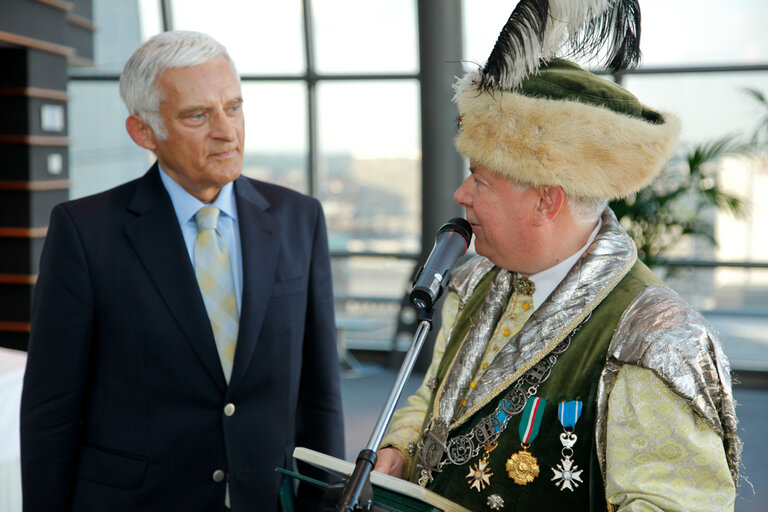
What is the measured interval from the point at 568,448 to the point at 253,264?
0.81m

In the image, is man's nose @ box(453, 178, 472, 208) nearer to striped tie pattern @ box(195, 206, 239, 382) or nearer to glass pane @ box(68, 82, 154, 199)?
striped tie pattern @ box(195, 206, 239, 382)

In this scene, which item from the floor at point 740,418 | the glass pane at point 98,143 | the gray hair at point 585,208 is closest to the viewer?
the gray hair at point 585,208

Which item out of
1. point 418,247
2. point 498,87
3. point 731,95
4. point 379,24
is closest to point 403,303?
point 418,247

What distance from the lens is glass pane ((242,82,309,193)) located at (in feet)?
22.6

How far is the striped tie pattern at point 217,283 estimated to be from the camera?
1759 mm

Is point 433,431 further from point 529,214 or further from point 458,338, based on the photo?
point 529,214

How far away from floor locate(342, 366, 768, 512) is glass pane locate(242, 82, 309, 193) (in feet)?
6.02

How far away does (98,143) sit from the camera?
296 inches

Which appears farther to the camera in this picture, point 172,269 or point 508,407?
point 172,269

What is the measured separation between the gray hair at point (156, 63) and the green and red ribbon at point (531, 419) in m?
0.97

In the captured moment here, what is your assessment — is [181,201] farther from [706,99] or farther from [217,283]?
[706,99]

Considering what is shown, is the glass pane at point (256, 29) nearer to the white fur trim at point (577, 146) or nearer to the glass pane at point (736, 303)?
the glass pane at point (736, 303)

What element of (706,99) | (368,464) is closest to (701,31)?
(706,99)

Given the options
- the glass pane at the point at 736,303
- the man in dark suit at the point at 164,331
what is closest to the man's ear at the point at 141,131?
the man in dark suit at the point at 164,331
